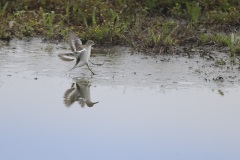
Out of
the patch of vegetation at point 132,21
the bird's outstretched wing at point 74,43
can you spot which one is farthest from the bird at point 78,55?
the patch of vegetation at point 132,21

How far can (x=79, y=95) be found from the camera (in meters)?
9.78

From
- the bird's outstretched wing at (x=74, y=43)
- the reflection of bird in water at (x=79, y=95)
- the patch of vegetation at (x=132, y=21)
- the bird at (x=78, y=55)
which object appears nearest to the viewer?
the reflection of bird in water at (x=79, y=95)

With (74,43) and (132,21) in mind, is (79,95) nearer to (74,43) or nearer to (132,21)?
(74,43)

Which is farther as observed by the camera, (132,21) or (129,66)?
(132,21)

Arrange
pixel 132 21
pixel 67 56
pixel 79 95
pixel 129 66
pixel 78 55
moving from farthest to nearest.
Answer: pixel 132 21 < pixel 129 66 < pixel 67 56 < pixel 78 55 < pixel 79 95

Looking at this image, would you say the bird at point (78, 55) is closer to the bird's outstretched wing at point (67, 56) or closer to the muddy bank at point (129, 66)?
the bird's outstretched wing at point (67, 56)

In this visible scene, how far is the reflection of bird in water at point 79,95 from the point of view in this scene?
938 cm

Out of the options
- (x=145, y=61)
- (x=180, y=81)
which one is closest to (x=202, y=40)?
(x=145, y=61)

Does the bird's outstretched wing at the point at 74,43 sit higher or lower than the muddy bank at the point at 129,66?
higher

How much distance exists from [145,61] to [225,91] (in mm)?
1886

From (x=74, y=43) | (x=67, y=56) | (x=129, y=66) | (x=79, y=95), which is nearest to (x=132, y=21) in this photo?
(x=129, y=66)

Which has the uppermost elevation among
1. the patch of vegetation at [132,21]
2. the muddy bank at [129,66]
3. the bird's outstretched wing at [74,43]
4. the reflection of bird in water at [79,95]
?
the patch of vegetation at [132,21]

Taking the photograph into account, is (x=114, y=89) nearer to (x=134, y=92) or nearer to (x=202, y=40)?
(x=134, y=92)

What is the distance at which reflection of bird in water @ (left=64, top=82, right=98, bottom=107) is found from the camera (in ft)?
30.8
